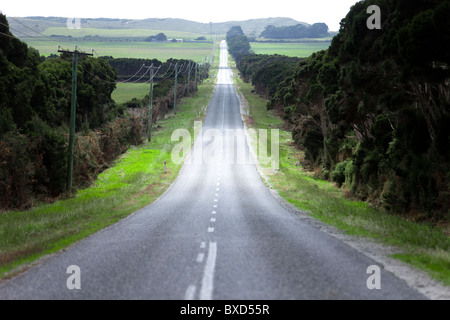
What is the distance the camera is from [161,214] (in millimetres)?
20578

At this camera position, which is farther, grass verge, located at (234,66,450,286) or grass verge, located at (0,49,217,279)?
grass verge, located at (0,49,217,279)

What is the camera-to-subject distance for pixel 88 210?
858 inches

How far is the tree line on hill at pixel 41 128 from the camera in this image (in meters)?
24.7

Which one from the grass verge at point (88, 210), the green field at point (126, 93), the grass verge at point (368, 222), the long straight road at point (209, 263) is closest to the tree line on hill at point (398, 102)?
the grass verge at point (368, 222)

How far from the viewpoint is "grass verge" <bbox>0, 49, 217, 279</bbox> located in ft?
44.6

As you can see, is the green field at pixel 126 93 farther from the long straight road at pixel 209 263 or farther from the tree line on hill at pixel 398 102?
the long straight road at pixel 209 263

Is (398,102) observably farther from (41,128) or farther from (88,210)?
(41,128)

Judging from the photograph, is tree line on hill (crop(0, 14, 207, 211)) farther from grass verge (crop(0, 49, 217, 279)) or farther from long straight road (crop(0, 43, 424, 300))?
long straight road (crop(0, 43, 424, 300))

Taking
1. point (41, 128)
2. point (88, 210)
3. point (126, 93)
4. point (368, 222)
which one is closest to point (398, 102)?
point (368, 222)

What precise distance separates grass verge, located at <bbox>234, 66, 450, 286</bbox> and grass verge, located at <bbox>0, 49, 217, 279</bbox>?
8.90 m

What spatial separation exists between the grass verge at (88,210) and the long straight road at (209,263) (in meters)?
0.96

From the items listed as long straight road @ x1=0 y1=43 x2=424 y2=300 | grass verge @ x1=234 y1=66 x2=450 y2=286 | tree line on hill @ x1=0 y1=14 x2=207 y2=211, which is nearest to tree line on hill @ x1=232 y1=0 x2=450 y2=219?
grass verge @ x1=234 y1=66 x2=450 y2=286

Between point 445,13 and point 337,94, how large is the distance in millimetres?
13737

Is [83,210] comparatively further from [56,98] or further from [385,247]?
[56,98]
